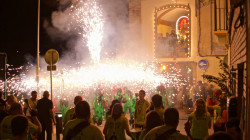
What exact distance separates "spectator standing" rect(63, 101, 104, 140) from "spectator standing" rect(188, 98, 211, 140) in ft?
9.27

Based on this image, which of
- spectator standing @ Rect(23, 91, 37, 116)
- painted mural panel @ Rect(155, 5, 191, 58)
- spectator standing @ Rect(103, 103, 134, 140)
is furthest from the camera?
painted mural panel @ Rect(155, 5, 191, 58)

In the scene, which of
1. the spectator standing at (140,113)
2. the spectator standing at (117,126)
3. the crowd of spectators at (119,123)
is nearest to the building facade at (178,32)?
the crowd of spectators at (119,123)

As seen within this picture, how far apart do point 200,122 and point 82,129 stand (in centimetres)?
306

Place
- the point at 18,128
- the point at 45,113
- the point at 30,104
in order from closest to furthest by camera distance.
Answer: the point at 18,128
the point at 45,113
the point at 30,104

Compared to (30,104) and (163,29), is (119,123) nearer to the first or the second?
(30,104)

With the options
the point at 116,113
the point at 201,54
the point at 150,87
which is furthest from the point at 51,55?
the point at 201,54

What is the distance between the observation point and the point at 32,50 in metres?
39.8

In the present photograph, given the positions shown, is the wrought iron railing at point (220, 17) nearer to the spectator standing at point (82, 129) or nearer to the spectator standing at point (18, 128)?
the spectator standing at point (82, 129)

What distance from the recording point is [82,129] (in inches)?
173

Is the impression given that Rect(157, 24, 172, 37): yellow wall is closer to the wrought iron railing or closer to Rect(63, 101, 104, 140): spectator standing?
the wrought iron railing

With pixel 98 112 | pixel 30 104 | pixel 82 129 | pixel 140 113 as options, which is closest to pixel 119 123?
pixel 82 129

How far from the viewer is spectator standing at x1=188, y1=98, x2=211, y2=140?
6609 mm

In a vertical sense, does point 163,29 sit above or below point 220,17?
above

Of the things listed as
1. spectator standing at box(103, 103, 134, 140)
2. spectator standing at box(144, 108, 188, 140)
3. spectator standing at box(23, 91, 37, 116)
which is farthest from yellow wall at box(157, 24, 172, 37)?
spectator standing at box(144, 108, 188, 140)
